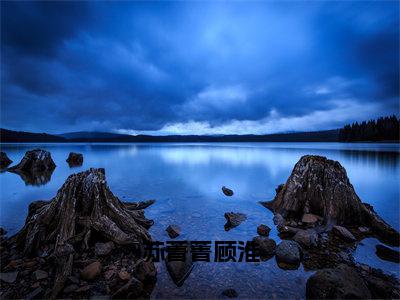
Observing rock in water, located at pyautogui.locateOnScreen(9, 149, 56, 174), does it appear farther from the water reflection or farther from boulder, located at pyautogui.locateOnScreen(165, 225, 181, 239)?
boulder, located at pyautogui.locateOnScreen(165, 225, 181, 239)

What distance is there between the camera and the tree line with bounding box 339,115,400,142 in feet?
345

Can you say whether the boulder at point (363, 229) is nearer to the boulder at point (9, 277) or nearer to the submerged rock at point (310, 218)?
the submerged rock at point (310, 218)

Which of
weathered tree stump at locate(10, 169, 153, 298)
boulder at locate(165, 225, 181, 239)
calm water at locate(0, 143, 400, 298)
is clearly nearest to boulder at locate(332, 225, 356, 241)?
calm water at locate(0, 143, 400, 298)

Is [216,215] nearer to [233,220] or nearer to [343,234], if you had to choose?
[233,220]

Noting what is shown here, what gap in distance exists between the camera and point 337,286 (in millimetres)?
5043

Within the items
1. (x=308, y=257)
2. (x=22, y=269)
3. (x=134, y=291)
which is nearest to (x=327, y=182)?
(x=308, y=257)

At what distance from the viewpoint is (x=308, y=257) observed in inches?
291

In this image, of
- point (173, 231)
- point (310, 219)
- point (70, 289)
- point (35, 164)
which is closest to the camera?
point (70, 289)

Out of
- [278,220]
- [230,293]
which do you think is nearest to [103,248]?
[230,293]

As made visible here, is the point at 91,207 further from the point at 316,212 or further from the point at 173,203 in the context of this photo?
the point at 316,212

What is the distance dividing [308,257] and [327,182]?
18.0 feet

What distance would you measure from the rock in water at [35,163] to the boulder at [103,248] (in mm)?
29147

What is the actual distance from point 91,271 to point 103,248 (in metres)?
1.21

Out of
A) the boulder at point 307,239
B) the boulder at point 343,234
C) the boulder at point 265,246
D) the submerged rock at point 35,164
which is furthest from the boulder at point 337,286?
the submerged rock at point 35,164
